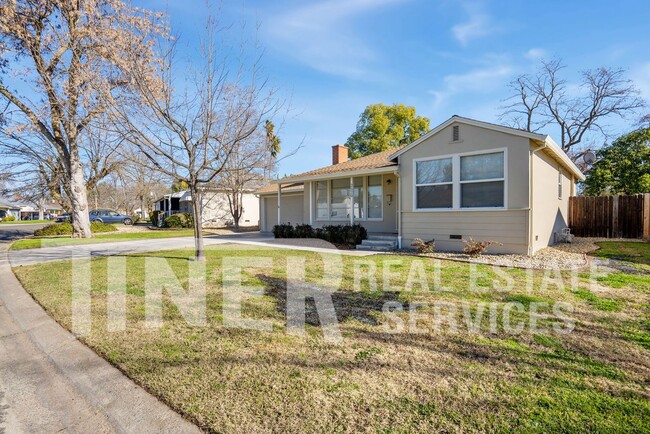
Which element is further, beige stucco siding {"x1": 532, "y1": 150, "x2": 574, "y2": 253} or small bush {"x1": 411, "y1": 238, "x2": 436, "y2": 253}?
small bush {"x1": 411, "y1": 238, "x2": 436, "y2": 253}

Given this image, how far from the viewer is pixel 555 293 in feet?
16.5

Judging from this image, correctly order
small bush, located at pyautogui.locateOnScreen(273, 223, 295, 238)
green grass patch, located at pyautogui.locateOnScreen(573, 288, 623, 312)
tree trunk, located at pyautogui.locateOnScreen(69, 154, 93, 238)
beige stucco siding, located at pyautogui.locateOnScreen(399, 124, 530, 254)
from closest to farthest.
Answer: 1. green grass patch, located at pyautogui.locateOnScreen(573, 288, 623, 312)
2. beige stucco siding, located at pyautogui.locateOnScreen(399, 124, 530, 254)
3. small bush, located at pyautogui.locateOnScreen(273, 223, 295, 238)
4. tree trunk, located at pyautogui.locateOnScreen(69, 154, 93, 238)

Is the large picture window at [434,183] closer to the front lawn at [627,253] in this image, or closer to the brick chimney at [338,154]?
the front lawn at [627,253]

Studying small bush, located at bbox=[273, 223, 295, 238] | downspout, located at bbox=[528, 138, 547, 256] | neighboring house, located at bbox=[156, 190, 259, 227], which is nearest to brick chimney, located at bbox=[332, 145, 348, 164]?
small bush, located at bbox=[273, 223, 295, 238]

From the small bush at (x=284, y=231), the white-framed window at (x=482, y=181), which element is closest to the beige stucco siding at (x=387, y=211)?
the small bush at (x=284, y=231)

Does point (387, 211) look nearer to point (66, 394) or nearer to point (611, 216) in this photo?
point (611, 216)

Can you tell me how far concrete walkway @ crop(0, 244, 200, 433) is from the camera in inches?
88.2

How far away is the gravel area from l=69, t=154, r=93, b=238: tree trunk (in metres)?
15.3

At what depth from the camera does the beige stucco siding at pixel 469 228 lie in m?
8.64

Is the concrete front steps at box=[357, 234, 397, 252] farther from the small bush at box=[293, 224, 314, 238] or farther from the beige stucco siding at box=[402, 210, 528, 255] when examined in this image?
the small bush at box=[293, 224, 314, 238]

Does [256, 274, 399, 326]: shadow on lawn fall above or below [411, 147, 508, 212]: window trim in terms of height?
below

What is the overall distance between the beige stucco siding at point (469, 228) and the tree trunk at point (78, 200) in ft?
47.0

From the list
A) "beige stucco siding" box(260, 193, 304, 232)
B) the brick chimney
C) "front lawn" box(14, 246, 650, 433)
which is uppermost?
the brick chimney

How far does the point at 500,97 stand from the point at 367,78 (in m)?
18.2
